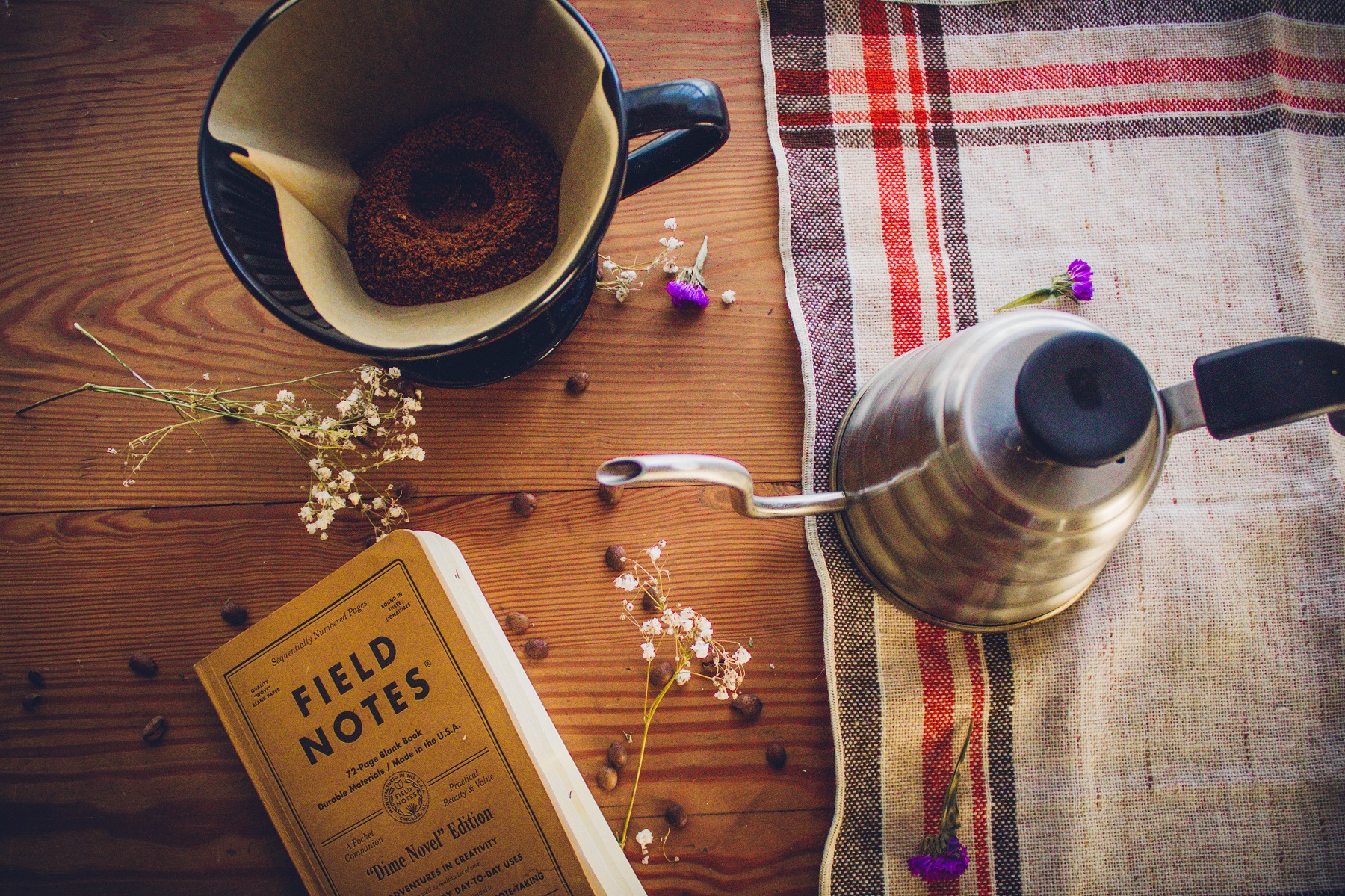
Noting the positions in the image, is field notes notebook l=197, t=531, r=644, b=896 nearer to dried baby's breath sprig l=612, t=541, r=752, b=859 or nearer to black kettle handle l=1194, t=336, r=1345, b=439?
dried baby's breath sprig l=612, t=541, r=752, b=859

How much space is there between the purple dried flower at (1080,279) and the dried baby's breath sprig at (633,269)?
0.34 metres

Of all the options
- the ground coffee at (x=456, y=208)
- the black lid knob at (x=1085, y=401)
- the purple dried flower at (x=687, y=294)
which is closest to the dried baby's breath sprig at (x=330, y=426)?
the ground coffee at (x=456, y=208)

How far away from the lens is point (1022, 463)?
1.28ft

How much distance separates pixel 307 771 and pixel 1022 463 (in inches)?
22.5

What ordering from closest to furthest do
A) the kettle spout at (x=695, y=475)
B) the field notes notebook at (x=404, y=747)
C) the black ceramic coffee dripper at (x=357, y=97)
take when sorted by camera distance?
the kettle spout at (x=695, y=475) → the black ceramic coffee dripper at (x=357, y=97) → the field notes notebook at (x=404, y=747)

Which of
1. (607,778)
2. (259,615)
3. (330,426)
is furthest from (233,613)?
(607,778)

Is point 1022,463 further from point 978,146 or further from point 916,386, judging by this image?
point 978,146

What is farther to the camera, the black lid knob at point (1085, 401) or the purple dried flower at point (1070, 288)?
the purple dried flower at point (1070, 288)

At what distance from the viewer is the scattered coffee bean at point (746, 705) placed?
604 mm

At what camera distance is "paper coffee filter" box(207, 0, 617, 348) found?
46cm

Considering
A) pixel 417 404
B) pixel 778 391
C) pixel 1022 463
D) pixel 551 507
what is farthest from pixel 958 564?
pixel 417 404

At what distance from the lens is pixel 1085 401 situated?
34 centimetres

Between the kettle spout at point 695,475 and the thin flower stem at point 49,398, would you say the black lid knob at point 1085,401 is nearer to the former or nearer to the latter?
the kettle spout at point 695,475

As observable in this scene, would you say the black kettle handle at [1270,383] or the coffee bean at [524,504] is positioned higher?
the coffee bean at [524,504]
